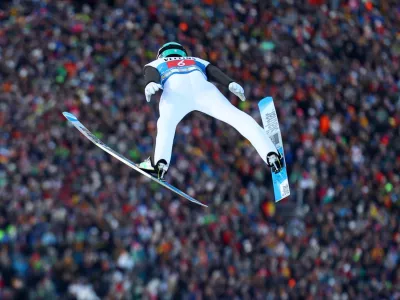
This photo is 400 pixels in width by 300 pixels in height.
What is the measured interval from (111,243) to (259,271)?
2.68 m

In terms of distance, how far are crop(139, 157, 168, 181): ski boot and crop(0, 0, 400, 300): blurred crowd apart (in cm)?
482

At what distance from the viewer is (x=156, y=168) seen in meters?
8.95

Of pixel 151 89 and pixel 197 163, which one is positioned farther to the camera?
Answer: pixel 197 163

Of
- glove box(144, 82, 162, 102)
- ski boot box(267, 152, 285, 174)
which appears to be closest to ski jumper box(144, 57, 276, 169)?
ski boot box(267, 152, 285, 174)

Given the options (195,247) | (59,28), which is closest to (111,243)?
(195,247)

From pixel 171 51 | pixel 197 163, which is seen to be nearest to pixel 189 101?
pixel 171 51

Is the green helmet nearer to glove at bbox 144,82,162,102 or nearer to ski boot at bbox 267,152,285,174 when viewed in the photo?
glove at bbox 144,82,162,102

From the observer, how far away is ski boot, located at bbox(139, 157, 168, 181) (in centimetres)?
891

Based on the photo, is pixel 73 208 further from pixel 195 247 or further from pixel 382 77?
pixel 382 77

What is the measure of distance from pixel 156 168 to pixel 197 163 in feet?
23.1

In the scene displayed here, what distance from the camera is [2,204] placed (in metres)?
14.0

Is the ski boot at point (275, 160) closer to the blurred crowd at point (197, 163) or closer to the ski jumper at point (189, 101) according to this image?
the ski jumper at point (189, 101)

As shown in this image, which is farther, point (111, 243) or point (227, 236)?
point (227, 236)

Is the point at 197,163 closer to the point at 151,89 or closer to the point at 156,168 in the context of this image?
the point at 156,168
